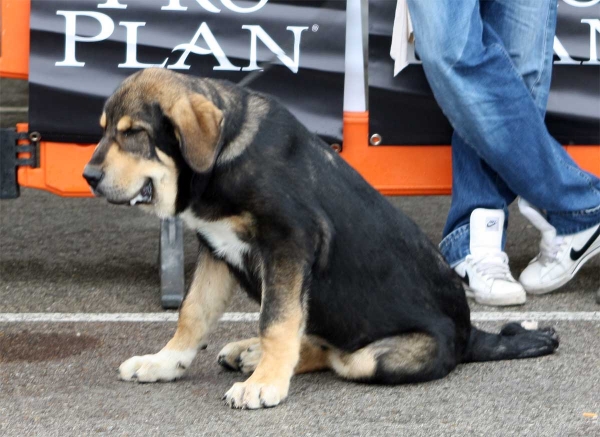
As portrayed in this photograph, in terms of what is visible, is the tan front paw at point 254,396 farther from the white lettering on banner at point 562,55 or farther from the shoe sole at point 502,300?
the white lettering on banner at point 562,55

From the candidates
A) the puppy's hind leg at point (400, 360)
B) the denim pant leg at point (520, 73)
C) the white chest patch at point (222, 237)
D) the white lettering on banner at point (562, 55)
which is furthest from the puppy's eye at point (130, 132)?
the white lettering on banner at point (562, 55)

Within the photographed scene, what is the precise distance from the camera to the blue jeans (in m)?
4.57

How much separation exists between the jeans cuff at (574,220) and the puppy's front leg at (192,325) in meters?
1.79

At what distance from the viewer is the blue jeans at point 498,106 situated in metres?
4.57

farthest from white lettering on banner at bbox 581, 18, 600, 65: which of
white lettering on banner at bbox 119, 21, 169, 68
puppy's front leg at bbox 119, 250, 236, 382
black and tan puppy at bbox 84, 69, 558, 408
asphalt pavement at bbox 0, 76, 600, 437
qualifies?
puppy's front leg at bbox 119, 250, 236, 382

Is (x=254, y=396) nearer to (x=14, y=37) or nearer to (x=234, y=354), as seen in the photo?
(x=234, y=354)

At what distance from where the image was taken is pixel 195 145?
3350 mm

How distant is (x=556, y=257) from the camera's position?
16.2ft

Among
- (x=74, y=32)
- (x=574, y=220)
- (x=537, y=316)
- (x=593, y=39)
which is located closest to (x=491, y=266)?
(x=537, y=316)

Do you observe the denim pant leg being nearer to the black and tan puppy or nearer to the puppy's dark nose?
the black and tan puppy

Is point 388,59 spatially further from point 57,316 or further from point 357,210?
point 57,316

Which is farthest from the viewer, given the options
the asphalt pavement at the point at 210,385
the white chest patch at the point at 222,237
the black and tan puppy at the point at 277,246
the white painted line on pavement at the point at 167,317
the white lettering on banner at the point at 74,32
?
the white lettering on banner at the point at 74,32

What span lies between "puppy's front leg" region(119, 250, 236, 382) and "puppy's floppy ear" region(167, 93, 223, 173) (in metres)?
0.50

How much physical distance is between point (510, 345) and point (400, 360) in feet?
1.67
